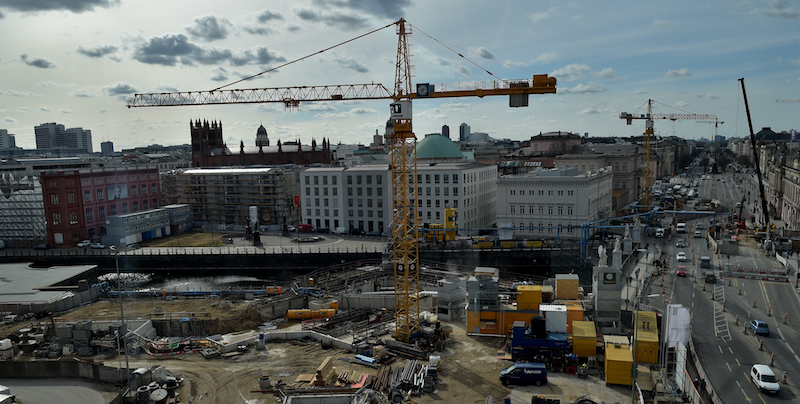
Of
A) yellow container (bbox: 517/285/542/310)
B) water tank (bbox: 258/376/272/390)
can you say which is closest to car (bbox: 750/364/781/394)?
yellow container (bbox: 517/285/542/310)

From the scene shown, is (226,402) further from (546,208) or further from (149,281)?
(546,208)

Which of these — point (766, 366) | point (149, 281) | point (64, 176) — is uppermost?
point (64, 176)

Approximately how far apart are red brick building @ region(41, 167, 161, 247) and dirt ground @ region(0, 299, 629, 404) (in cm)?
4600

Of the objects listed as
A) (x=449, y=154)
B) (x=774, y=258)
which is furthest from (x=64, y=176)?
(x=774, y=258)

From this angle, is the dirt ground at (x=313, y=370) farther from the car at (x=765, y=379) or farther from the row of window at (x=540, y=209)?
the row of window at (x=540, y=209)

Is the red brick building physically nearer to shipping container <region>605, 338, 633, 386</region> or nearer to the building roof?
the building roof

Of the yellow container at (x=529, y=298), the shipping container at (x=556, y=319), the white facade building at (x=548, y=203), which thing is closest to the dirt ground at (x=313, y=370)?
the yellow container at (x=529, y=298)

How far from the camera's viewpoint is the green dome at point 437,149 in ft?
279

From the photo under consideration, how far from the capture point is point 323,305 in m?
36.4

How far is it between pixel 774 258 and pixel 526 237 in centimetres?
2292

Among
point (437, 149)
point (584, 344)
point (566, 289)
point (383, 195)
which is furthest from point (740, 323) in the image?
point (437, 149)

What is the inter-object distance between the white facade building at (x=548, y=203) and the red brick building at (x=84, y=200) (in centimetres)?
→ 5367

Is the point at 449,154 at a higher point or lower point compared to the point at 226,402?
higher

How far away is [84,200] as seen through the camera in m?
68.6
